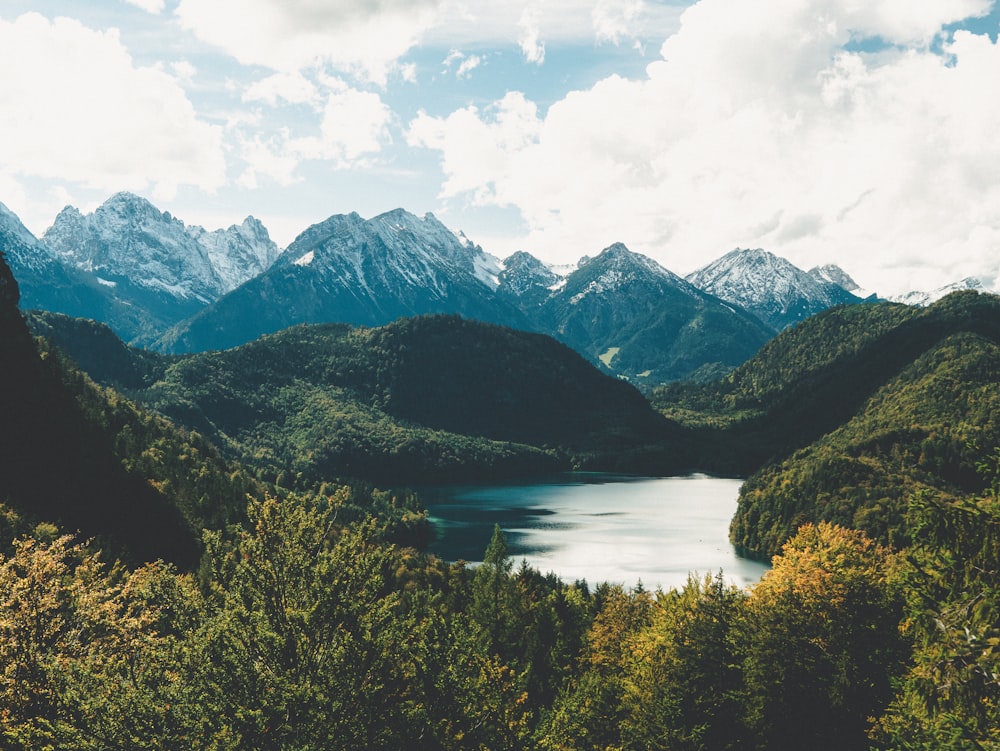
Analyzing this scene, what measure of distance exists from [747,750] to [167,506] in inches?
4155

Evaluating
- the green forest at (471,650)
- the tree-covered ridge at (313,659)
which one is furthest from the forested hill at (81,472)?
the tree-covered ridge at (313,659)

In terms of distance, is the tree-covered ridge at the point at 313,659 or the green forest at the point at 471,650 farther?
the green forest at the point at 471,650

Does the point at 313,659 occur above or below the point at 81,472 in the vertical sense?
above

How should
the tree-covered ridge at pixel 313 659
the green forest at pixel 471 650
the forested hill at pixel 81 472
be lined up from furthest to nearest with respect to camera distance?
1. the forested hill at pixel 81 472
2. the green forest at pixel 471 650
3. the tree-covered ridge at pixel 313 659

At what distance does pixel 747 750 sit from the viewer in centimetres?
3491

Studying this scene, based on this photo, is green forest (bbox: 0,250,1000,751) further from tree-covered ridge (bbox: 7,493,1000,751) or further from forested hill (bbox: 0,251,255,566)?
forested hill (bbox: 0,251,255,566)

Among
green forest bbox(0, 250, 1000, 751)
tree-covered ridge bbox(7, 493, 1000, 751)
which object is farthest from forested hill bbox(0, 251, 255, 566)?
tree-covered ridge bbox(7, 493, 1000, 751)

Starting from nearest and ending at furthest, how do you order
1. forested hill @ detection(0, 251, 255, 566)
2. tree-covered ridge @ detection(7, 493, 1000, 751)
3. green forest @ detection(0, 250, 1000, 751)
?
tree-covered ridge @ detection(7, 493, 1000, 751) → green forest @ detection(0, 250, 1000, 751) → forested hill @ detection(0, 251, 255, 566)

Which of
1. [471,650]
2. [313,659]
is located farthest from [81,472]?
[313,659]

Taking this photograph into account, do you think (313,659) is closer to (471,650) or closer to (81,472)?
(471,650)

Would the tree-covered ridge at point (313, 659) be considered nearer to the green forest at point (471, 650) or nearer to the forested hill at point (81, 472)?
the green forest at point (471, 650)

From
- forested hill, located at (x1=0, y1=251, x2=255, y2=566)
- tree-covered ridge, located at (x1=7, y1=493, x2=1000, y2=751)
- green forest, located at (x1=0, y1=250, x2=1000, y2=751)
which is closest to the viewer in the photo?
tree-covered ridge, located at (x1=7, y1=493, x2=1000, y2=751)

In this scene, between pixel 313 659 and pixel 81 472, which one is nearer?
pixel 313 659

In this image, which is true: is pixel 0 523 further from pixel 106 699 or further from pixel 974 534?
pixel 974 534
